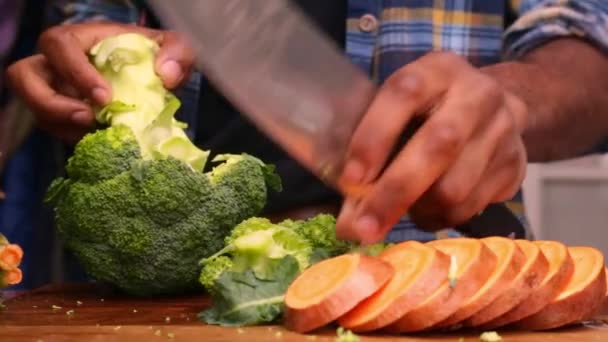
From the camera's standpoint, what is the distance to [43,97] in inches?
64.8

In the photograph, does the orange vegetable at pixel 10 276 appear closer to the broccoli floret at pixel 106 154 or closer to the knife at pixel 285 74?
the broccoli floret at pixel 106 154

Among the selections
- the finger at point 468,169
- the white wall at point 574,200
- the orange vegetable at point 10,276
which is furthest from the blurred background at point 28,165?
the white wall at point 574,200

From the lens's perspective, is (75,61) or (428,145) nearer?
(428,145)

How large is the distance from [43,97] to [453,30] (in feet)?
2.47

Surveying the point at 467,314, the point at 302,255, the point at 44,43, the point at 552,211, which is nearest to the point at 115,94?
the point at 44,43

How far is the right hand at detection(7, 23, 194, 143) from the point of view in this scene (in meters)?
1.61

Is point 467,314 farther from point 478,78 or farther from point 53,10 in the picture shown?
point 53,10

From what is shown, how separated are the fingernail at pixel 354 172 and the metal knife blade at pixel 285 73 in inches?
2.8

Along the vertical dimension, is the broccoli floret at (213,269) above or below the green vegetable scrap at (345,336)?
above

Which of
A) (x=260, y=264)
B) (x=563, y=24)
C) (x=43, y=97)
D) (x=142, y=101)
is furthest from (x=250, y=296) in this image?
(x=563, y=24)

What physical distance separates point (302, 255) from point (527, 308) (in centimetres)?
Result: 32

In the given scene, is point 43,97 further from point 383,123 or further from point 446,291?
point 446,291

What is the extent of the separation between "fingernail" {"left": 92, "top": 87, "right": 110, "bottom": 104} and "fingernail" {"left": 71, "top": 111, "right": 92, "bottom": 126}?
37mm

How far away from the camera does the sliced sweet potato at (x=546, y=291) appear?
1173 millimetres
